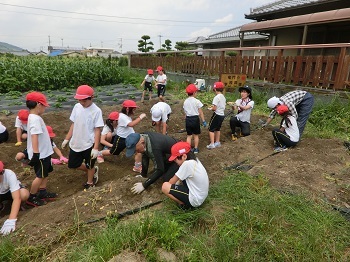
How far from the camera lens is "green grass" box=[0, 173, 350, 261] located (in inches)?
90.0

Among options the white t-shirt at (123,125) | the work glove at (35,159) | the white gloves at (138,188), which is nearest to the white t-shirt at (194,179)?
the white gloves at (138,188)

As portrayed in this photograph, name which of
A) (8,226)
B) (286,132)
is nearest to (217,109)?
(286,132)

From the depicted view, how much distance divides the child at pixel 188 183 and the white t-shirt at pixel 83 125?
5.02 feet

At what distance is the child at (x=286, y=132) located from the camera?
16.4 feet

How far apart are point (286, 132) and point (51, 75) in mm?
11536

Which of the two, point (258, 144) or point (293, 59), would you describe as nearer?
point (258, 144)

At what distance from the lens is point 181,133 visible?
668 cm

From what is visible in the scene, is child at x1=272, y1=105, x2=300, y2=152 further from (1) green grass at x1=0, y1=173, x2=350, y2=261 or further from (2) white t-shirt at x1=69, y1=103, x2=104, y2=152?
(2) white t-shirt at x1=69, y1=103, x2=104, y2=152

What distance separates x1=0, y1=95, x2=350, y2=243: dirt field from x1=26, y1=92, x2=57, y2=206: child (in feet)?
0.88

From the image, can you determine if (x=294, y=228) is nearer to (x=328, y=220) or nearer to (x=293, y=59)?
(x=328, y=220)

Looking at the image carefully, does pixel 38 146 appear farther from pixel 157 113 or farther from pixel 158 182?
pixel 157 113

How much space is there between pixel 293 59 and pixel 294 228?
21.8 feet

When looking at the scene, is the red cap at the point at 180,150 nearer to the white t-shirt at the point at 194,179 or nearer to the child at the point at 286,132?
the white t-shirt at the point at 194,179

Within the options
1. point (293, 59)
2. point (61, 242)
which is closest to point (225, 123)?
point (293, 59)
